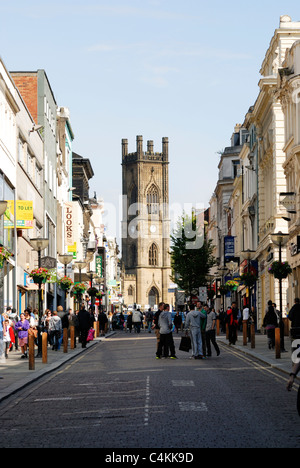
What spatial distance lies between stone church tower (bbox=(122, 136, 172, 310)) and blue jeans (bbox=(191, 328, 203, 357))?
152304mm

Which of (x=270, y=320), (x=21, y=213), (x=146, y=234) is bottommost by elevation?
(x=270, y=320)

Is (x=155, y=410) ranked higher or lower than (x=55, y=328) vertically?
lower

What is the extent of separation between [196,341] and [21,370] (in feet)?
19.7

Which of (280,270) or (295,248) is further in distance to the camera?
(295,248)

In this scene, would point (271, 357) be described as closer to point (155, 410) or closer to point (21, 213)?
point (155, 410)

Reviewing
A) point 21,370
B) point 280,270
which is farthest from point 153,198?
point 21,370

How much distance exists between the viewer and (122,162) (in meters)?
188

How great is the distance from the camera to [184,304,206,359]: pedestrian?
2778 cm

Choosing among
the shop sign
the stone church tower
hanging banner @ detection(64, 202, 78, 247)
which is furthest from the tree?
the stone church tower

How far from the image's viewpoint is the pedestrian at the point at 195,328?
27781 mm

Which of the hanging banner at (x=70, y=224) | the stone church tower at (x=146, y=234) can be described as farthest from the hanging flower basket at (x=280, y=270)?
the stone church tower at (x=146, y=234)

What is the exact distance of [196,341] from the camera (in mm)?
28188

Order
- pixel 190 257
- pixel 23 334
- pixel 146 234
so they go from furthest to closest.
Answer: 1. pixel 146 234
2. pixel 190 257
3. pixel 23 334

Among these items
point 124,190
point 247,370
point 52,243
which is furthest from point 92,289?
point 124,190
